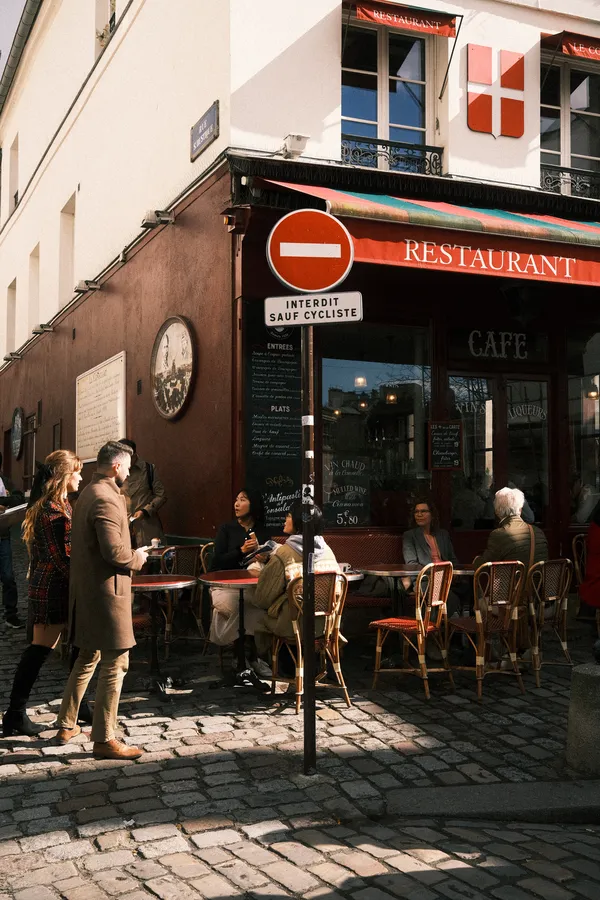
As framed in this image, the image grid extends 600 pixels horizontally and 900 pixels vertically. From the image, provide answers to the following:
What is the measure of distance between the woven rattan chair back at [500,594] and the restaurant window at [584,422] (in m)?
3.72

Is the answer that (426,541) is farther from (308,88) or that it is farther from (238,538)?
(308,88)

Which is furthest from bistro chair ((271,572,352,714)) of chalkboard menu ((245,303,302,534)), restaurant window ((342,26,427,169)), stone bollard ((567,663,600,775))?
restaurant window ((342,26,427,169))

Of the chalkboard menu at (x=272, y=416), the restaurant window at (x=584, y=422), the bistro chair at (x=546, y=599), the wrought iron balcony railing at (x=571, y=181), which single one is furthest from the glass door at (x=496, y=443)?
the bistro chair at (x=546, y=599)

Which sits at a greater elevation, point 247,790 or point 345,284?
point 345,284

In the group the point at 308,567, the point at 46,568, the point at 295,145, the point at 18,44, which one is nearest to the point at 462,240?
the point at 295,145

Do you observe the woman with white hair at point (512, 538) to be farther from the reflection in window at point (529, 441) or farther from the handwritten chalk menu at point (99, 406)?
the handwritten chalk menu at point (99, 406)

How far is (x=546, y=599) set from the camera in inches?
261

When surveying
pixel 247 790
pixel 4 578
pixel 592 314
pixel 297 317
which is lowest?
pixel 247 790

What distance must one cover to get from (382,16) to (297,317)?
518 centimetres

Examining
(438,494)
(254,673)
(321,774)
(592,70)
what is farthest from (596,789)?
(592,70)

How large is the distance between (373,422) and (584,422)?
2774 millimetres

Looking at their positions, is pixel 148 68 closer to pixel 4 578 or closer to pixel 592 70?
pixel 592 70

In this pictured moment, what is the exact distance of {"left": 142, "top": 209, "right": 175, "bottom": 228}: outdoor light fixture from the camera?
9.45 metres

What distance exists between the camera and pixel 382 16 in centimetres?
825
